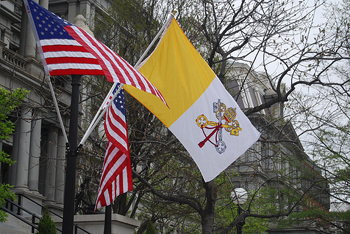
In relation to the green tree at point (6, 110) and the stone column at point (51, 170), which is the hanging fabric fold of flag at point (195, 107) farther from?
the stone column at point (51, 170)

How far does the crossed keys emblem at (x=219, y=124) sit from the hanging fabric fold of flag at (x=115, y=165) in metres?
1.75

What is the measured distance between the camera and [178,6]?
21.7 metres

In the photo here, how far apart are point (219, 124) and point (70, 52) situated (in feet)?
13.6

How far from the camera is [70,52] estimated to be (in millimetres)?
9711

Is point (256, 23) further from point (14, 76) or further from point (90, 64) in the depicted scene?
point (14, 76)

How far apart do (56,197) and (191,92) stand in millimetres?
17767

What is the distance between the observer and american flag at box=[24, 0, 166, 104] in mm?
9547

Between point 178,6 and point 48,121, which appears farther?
point 48,121

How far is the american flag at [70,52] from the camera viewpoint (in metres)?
9.55

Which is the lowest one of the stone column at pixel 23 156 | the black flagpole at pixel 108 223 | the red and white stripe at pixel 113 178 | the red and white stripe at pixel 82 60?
the black flagpole at pixel 108 223

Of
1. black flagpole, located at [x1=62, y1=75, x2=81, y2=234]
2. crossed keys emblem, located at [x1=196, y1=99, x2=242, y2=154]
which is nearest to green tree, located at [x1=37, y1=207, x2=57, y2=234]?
crossed keys emblem, located at [x1=196, y1=99, x2=242, y2=154]

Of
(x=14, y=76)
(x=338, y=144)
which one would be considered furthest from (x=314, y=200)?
(x=14, y=76)

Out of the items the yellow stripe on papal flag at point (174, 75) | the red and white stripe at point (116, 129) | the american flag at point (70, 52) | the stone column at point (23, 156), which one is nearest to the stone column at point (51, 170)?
the stone column at point (23, 156)

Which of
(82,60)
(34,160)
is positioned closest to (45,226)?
(82,60)
